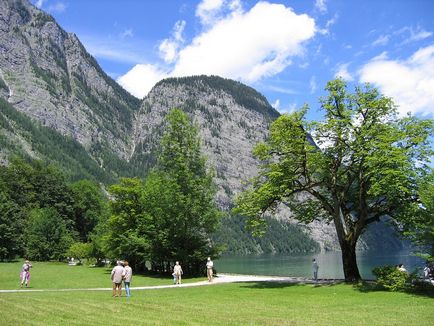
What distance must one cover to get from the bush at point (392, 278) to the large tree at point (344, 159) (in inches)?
142

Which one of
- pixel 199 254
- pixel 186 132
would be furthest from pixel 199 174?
pixel 199 254

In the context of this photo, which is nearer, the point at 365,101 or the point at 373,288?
the point at 373,288

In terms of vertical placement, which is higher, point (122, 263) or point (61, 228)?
point (61, 228)

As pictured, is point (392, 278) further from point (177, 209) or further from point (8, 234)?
point (8, 234)

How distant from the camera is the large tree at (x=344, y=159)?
99.1ft

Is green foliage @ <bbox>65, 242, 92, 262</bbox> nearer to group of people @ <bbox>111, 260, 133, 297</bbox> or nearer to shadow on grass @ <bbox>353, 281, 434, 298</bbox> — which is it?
group of people @ <bbox>111, 260, 133, 297</bbox>

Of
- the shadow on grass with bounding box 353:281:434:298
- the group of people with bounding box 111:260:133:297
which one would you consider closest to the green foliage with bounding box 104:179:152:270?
the group of people with bounding box 111:260:133:297

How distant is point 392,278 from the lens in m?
27.4

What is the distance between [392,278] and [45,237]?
63248mm

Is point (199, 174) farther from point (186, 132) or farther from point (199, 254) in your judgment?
point (199, 254)

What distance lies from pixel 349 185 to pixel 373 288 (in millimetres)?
7851

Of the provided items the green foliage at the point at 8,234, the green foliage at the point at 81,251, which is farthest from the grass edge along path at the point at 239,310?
the green foliage at the point at 8,234

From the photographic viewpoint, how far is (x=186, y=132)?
45250 mm

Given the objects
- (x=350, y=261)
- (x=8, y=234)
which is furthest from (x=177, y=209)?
(x=8, y=234)
